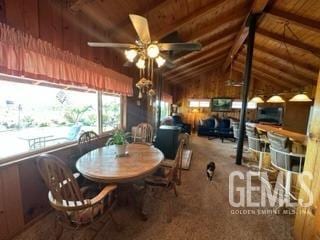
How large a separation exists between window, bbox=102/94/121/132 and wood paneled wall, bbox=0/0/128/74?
84cm

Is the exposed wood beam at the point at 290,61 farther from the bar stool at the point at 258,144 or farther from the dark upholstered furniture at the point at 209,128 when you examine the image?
the dark upholstered furniture at the point at 209,128

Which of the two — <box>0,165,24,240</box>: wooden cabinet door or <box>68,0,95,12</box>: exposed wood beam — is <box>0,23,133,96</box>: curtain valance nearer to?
<box>68,0,95,12</box>: exposed wood beam

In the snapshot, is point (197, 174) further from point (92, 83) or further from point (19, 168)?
point (19, 168)

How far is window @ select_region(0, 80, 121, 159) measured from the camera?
1.88 meters

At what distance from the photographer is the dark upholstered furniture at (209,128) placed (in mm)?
8259

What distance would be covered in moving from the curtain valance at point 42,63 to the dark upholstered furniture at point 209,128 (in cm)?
635

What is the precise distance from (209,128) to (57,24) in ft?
24.2

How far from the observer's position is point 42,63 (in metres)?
1.89

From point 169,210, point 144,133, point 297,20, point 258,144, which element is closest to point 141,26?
point 169,210

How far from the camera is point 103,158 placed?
2189mm

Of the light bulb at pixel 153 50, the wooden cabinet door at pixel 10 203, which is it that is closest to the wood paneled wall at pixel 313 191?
the light bulb at pixel 153 50

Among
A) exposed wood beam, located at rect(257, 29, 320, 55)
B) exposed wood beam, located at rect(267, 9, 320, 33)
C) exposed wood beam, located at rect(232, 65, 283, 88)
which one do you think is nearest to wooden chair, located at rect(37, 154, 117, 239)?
exposed wood beam, located at rect(267, 9, 320, 33)

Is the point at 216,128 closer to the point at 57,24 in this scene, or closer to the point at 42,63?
the point at 57,24

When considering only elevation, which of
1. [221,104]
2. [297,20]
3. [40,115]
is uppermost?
[297,20]
